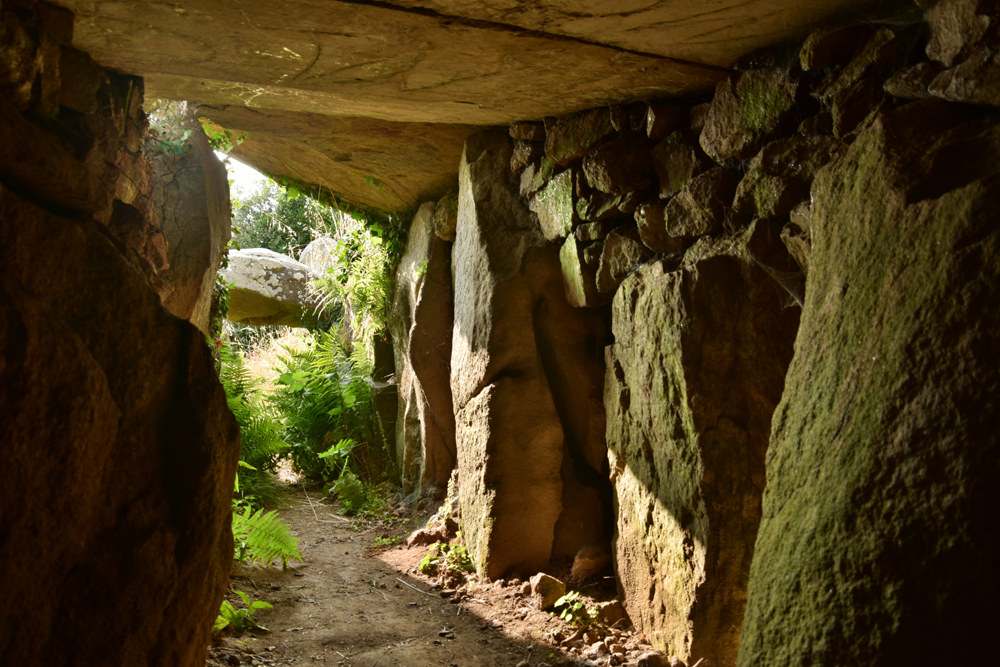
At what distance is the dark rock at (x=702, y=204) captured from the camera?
2.94 m

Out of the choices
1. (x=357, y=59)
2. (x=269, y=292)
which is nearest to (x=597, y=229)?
(x=357, y=59)

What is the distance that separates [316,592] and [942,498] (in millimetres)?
3748

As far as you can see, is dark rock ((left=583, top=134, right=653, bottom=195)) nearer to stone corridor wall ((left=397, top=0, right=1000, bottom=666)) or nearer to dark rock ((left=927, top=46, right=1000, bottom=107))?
stone corridor wall ((left=397, top=0, right=1000, bottom=666))

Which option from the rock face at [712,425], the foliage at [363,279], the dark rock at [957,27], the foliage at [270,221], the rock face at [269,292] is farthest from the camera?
the foliage at [270,221]

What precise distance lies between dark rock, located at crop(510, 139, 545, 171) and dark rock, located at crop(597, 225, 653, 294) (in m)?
0.83

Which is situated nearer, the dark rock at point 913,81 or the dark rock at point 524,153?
the dark rock at point 913,81

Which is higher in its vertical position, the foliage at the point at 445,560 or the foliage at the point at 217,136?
the foliage at the point at 217,136

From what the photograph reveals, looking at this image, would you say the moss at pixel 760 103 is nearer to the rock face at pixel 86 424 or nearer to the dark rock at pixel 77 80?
the rock face at pixel 86 424

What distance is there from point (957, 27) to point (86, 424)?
2.58 m

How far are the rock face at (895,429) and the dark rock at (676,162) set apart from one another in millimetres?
1049

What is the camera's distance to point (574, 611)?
3.66m

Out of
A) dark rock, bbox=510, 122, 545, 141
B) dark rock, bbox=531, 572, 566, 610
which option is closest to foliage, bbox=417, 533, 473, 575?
dark rock, bbox=531, 572, 566, 610

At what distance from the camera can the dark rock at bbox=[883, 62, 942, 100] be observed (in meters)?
2.02

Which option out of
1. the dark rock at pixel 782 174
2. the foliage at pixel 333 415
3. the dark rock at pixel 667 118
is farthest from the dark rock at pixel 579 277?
the foliage at pixel 333 415
